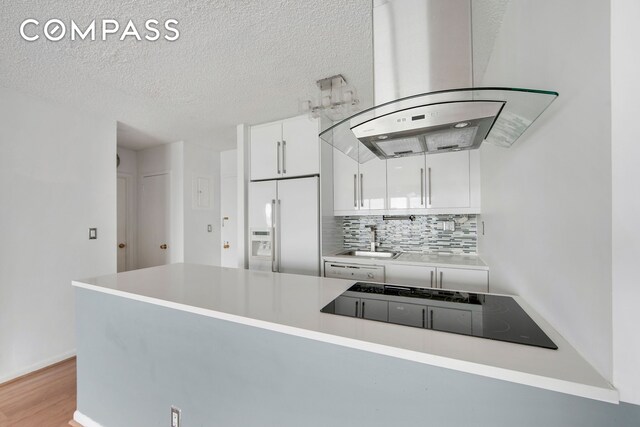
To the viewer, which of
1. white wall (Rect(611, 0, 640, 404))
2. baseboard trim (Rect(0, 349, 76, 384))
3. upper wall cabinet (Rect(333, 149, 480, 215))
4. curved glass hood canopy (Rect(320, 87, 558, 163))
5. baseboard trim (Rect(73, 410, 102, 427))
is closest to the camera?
white wall (Rect(611, 0, 640, 404))

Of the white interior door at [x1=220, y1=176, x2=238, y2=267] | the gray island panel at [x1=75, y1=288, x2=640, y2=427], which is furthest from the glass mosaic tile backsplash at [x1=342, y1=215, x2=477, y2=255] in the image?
the gray island panel at [x1=75, y1=288, x2=640, y2=427]

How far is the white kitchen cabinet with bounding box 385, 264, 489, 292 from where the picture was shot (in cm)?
217

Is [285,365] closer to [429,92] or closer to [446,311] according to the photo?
[446,311]

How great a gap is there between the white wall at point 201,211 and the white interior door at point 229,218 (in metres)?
0.08

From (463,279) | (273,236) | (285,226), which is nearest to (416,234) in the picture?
(463,279)

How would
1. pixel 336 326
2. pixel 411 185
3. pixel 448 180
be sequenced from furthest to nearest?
1. pixel 411 185
2. pixel 448 180
3. pixel 336 326

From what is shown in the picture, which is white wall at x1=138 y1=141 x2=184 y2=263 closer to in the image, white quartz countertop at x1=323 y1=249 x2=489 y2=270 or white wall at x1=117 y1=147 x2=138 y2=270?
white wall at x1=117 y1=147 x2=138 y2=270

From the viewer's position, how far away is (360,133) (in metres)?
1.12

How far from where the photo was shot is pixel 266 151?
10.1 ft

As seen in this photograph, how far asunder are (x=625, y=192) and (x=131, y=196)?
504 centimetres

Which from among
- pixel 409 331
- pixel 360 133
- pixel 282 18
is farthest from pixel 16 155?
pixel 409 331

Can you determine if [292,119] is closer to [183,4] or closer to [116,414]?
[183,4]

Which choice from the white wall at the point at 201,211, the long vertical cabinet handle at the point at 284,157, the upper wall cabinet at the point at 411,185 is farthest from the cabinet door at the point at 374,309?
the white wall at the point at 201,211

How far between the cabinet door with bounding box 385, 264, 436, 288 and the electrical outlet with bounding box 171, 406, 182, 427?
1.77m
